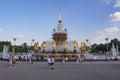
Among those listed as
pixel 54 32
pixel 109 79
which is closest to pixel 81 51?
pixel 54 32

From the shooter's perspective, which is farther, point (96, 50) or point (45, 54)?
point (96, 50)

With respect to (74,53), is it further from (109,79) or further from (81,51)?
(109,79)

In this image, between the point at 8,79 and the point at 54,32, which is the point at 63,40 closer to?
the point at 54,32

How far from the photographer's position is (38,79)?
1720cm

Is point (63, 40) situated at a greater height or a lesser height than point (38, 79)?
greater

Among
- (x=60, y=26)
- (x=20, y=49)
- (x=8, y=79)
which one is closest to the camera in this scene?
(x=8, y=79)

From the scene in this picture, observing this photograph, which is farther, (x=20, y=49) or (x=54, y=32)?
(x=20, y=49)

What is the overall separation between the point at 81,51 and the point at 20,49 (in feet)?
377

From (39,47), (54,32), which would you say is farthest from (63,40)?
Result: (39,47)

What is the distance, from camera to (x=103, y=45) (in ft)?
593

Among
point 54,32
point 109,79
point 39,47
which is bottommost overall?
point 109,79

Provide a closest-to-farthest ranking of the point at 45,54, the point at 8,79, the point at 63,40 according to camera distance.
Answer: the point at 8,79, the point at 45,54, the point at 63,40

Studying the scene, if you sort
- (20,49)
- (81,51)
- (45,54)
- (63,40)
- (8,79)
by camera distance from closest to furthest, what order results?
(8,79), (45,54), (81,51), (63,40), (20,49)

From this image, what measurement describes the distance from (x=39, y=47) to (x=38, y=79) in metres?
54.4
